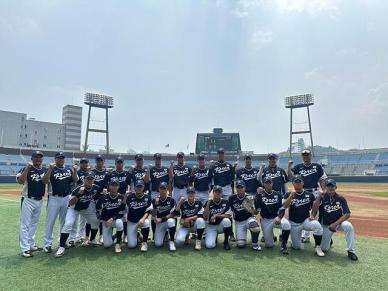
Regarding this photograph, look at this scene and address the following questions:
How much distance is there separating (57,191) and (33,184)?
0.49 metres

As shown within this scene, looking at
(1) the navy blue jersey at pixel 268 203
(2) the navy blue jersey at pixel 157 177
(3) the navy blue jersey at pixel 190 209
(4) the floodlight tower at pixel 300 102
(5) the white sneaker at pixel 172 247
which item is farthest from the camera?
(4) the floodlight tower at pixel 300 102

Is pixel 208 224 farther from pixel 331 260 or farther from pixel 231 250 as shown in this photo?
pixel 331 260

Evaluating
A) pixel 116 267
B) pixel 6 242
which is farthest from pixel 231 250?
pixel 6 242

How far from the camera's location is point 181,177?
8125 millimetres

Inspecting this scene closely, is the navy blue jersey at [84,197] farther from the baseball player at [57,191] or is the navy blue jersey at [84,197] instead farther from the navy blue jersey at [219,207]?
the navy blue jersey at [219,207]

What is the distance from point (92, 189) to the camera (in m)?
6.96

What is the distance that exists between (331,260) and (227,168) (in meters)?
3.21

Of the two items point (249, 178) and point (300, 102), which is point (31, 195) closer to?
point (249, 178)

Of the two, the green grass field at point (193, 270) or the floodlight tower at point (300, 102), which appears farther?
the floodlight tower at point (300, 102)

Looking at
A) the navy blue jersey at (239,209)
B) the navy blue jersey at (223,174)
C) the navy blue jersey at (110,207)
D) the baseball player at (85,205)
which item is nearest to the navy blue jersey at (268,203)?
the navy blue jersey at (239,209)

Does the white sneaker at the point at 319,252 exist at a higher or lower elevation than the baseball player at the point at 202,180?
lower

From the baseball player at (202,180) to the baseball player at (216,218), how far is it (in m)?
0.96

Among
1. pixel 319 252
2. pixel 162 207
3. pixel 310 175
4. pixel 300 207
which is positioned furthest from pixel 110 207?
pixel 310 175

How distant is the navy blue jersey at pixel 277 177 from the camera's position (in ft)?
24.6
